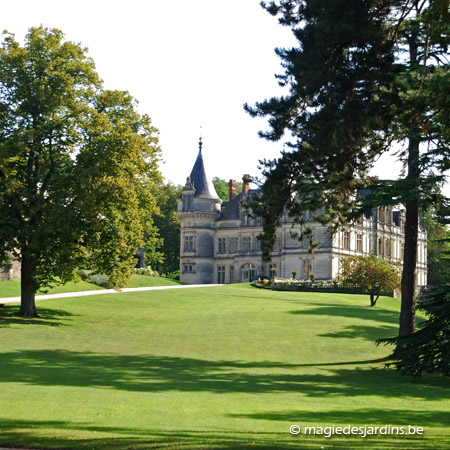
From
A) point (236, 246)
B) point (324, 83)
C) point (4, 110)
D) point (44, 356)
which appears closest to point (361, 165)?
point (324, 83)

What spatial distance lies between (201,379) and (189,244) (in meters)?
63.4

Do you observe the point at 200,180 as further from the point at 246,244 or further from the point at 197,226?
the point at 246,244

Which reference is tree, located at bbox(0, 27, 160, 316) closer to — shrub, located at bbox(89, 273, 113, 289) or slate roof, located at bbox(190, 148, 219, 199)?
shrub, located at bbox(89, 273, 113, 289)

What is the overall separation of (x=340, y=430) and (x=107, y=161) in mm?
21195

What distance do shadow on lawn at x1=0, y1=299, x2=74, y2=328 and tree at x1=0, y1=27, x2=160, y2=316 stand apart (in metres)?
0.82

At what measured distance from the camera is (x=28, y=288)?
30.7 metres

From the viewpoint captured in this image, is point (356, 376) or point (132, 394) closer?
point (132, 394)

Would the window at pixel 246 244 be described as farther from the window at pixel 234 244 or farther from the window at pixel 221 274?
the window at pixel 221 274

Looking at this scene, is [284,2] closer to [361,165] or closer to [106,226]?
[361,165]

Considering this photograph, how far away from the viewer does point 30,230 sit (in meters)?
28.9

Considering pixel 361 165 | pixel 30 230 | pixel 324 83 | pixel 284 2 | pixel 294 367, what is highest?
pixel 284 2

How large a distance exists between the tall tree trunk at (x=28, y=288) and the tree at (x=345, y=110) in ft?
44.2

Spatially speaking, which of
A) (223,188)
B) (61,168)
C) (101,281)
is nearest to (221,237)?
(223,188)

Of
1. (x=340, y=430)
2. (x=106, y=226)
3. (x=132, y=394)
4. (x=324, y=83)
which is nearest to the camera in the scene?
(x=340, y=430)
